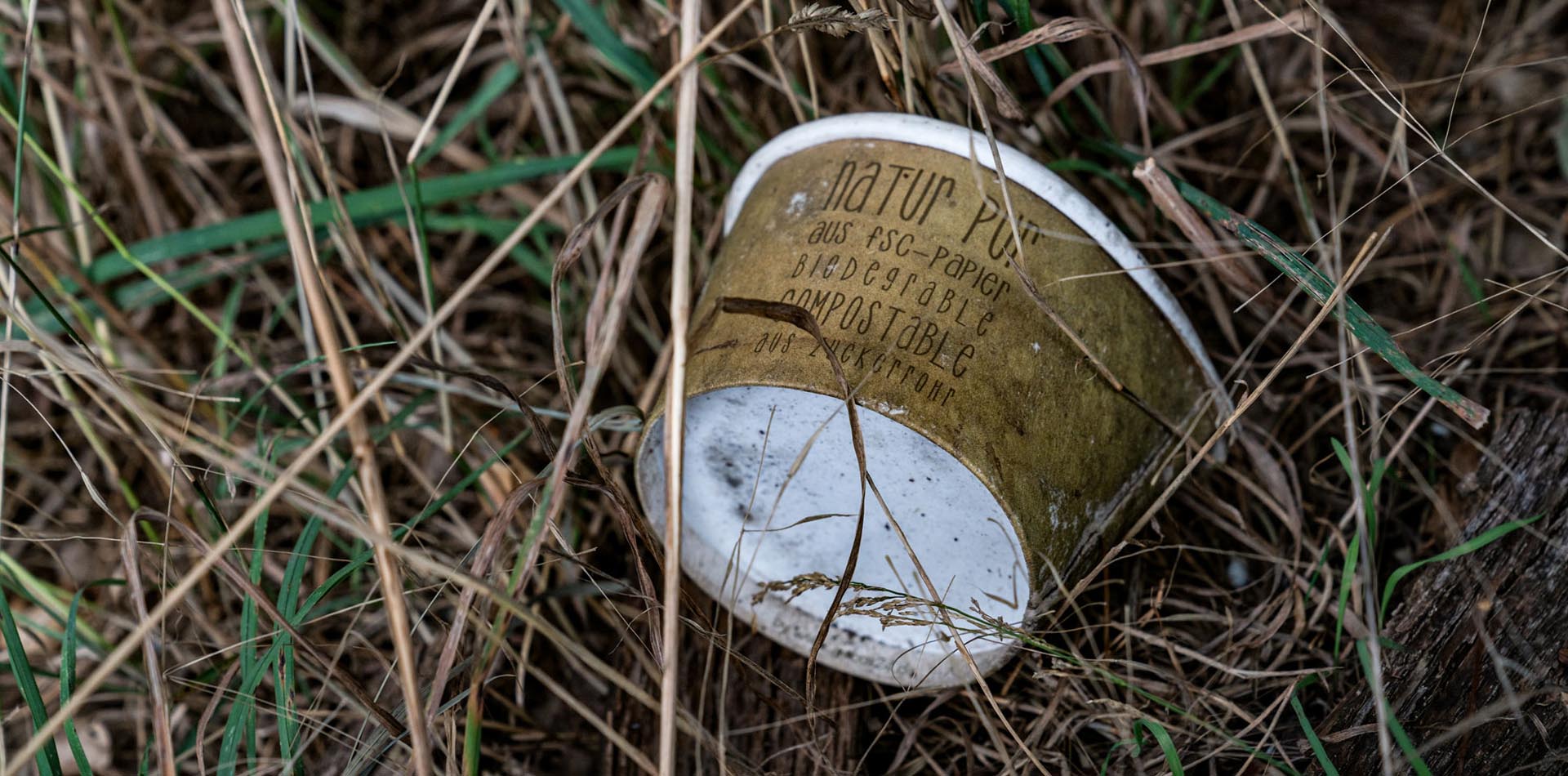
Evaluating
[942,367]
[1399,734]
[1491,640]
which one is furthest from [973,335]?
[1491,640]

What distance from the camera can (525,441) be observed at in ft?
4.89

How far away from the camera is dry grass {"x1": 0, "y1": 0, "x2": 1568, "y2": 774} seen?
1.09 m

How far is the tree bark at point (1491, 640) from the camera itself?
102 centimetres

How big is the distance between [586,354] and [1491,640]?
1020 mm

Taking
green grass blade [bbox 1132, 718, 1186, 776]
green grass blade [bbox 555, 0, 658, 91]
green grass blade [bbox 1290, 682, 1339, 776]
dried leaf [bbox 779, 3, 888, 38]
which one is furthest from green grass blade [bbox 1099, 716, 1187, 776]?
green grass blade [bbox 555, 0, 658, 91]

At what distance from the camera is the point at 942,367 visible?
102 centimetres

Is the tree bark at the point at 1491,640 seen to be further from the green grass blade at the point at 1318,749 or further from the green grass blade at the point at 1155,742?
the green grass blade at the point at 1155,742

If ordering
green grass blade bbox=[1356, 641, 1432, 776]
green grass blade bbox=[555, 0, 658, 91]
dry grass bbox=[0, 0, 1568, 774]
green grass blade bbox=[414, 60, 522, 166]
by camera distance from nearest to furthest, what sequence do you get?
green grass blade bbox=[1356, 641, 1432, 776]
dry grass bbox=[0, 0, 1568, 774]
green grass blade bbox=[555, 0, 658, 91]
green grass blade bbox=[414, 60, 522, 166]

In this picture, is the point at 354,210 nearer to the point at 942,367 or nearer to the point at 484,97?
the point at 484,97

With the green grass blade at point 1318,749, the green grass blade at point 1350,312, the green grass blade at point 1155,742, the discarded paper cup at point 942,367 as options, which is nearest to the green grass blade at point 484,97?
the discarded paper cup at point 942,367

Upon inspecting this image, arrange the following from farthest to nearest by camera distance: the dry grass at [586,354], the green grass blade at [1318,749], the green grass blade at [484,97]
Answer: the green grass blade at [484,97]
the dry grass at [586,354]
the green grass blade at [1318,749]

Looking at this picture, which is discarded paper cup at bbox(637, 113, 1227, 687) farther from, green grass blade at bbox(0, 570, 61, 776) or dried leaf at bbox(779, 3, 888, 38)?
green grass blade at bbox(0, 570, 61, 776)

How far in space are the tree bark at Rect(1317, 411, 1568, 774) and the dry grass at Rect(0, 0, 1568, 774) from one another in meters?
0.05

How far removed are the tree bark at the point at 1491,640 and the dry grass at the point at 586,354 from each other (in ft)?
0.17
